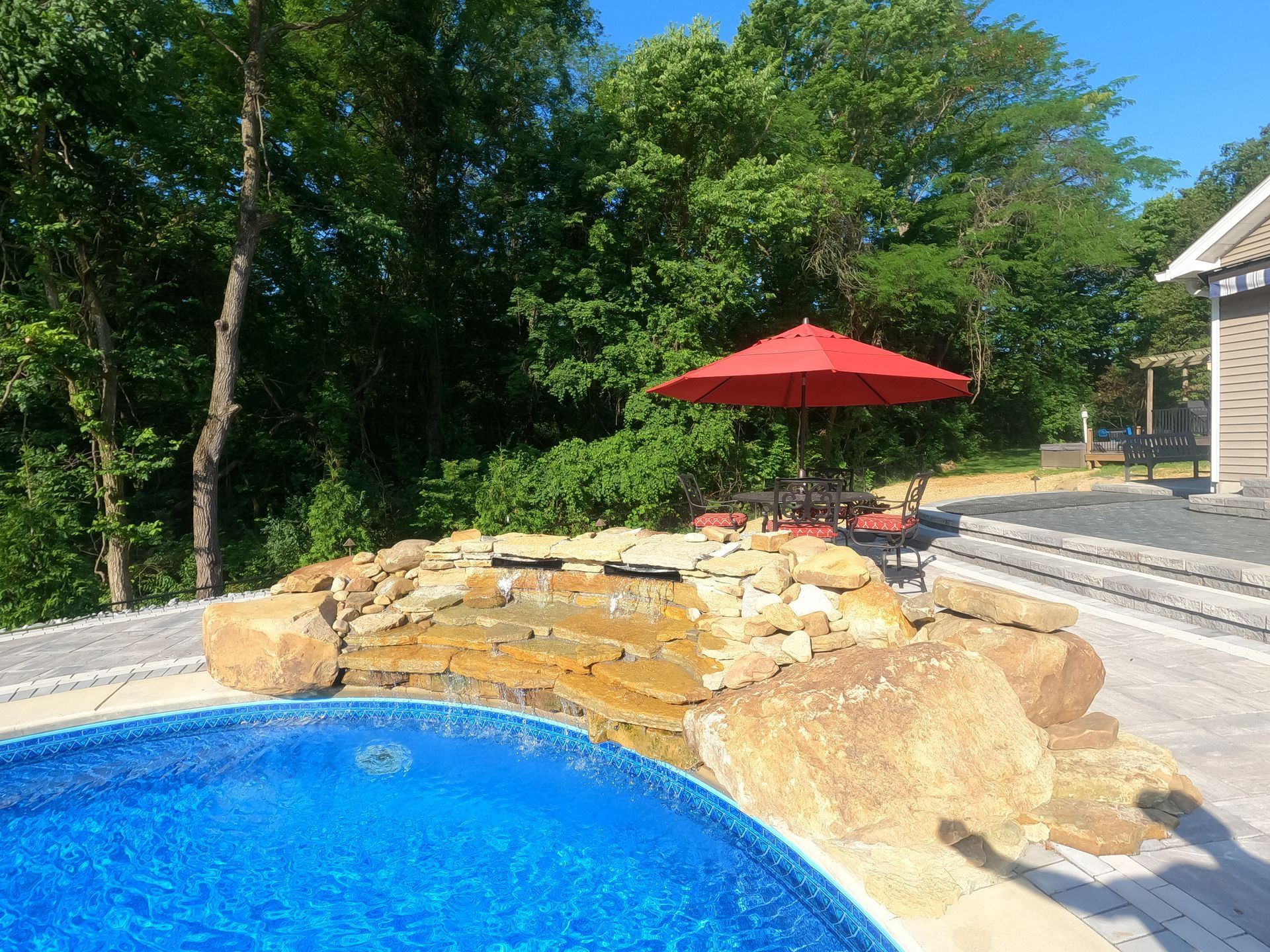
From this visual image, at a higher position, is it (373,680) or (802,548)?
(802,548)

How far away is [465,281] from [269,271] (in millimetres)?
3781

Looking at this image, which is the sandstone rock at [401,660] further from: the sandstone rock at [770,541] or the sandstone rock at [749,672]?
the sandstone rock at [770,541]

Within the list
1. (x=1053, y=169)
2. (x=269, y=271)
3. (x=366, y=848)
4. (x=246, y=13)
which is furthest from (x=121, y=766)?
(x=1053, y=169)

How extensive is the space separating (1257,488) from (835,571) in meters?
7.74

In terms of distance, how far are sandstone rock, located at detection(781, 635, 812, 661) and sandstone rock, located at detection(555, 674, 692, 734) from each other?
749 millimetres

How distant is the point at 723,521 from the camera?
6.45 meters

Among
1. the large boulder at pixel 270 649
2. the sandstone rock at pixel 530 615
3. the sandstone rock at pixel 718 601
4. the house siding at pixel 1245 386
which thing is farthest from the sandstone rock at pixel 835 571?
the house siding at pixel 1245 386

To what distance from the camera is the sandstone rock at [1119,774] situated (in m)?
2.53

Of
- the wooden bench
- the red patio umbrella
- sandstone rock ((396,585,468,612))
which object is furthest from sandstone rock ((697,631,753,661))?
the wooden bench

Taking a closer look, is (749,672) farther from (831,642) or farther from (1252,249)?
(1252,249)

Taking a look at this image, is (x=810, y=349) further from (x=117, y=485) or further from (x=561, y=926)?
(x=117, y=485)

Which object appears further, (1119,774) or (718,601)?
(718,601)

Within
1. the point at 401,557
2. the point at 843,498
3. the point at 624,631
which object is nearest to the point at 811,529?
the point at 843,498

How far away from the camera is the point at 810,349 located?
5.21 metres
